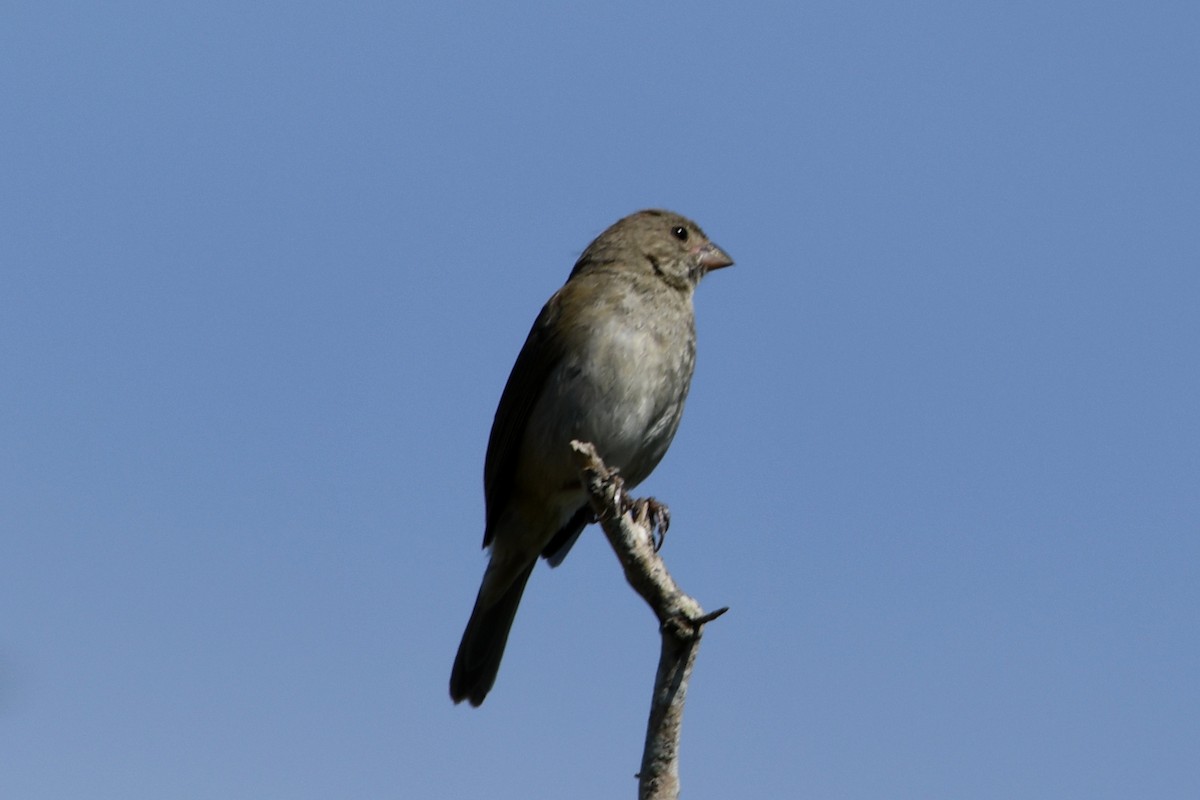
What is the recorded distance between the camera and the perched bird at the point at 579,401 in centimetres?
669

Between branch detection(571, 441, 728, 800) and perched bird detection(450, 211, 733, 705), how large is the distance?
175cm

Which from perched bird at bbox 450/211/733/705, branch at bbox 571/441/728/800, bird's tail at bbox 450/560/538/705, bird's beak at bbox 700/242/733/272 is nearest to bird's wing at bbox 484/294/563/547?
perched bird at bbox 450/211/733/705

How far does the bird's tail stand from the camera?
740cm

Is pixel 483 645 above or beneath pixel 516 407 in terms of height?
beneath

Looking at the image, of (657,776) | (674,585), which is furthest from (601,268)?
(657,776)

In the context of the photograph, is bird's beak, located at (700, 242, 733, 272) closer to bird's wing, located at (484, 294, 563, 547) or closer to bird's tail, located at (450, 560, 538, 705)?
bird's wing, located at (484, 294, 563, 547)

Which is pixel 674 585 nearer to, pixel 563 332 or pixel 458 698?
pixel 563 332

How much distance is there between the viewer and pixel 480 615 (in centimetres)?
746

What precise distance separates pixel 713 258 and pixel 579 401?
143 centimetres

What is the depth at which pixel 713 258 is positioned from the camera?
7.75 m

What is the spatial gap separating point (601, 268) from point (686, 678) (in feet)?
11.4

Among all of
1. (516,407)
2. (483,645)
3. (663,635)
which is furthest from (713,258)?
(663,635)

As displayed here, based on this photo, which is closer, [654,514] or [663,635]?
[663,635]

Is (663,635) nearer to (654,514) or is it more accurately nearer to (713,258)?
(654,514)
